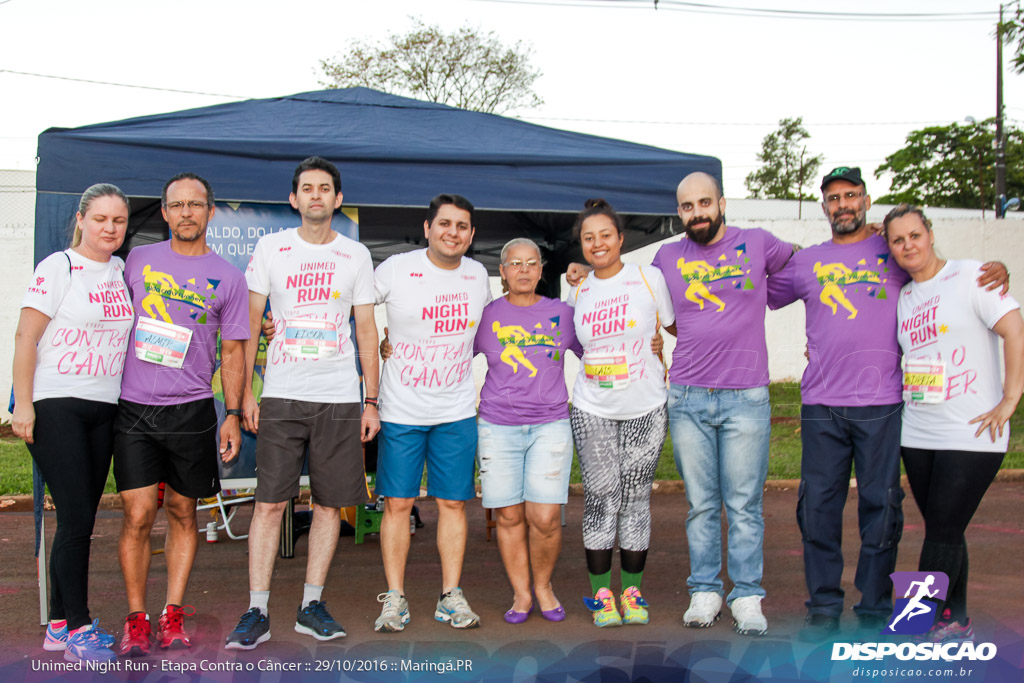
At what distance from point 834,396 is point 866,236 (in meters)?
0.72

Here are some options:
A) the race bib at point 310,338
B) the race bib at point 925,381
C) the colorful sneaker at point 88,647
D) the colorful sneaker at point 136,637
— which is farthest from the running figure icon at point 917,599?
the colorful sneaker at point 88,647

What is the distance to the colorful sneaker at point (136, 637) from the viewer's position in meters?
3.14

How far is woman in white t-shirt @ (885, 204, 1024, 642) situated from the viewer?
301 centimetres

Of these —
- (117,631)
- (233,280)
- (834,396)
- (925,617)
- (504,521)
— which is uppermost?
(233,280)

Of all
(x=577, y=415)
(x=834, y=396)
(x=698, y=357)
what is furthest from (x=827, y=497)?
(x=577, y=415)

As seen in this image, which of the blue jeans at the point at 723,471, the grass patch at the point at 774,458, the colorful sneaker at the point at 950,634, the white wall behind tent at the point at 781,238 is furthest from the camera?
the white wall behind tent at the point at 781,238

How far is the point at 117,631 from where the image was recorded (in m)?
3.54

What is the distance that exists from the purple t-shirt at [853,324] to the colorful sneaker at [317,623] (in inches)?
85.5

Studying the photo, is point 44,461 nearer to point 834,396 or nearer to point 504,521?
point 504,521

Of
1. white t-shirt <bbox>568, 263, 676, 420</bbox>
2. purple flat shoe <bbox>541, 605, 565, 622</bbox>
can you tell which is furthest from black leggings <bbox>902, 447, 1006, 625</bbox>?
purple flat shoe <bbox>541, 605, 565, 622</bbox>

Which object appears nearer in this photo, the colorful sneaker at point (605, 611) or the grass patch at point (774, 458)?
the colorful sneaker at point (605, 611)

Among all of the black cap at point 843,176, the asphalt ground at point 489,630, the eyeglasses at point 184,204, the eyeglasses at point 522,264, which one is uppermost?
the black cap at point 843,176

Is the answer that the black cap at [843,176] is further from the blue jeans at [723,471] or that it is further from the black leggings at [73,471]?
the black leggings at [73,471]

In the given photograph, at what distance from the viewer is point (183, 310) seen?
3.29 m
